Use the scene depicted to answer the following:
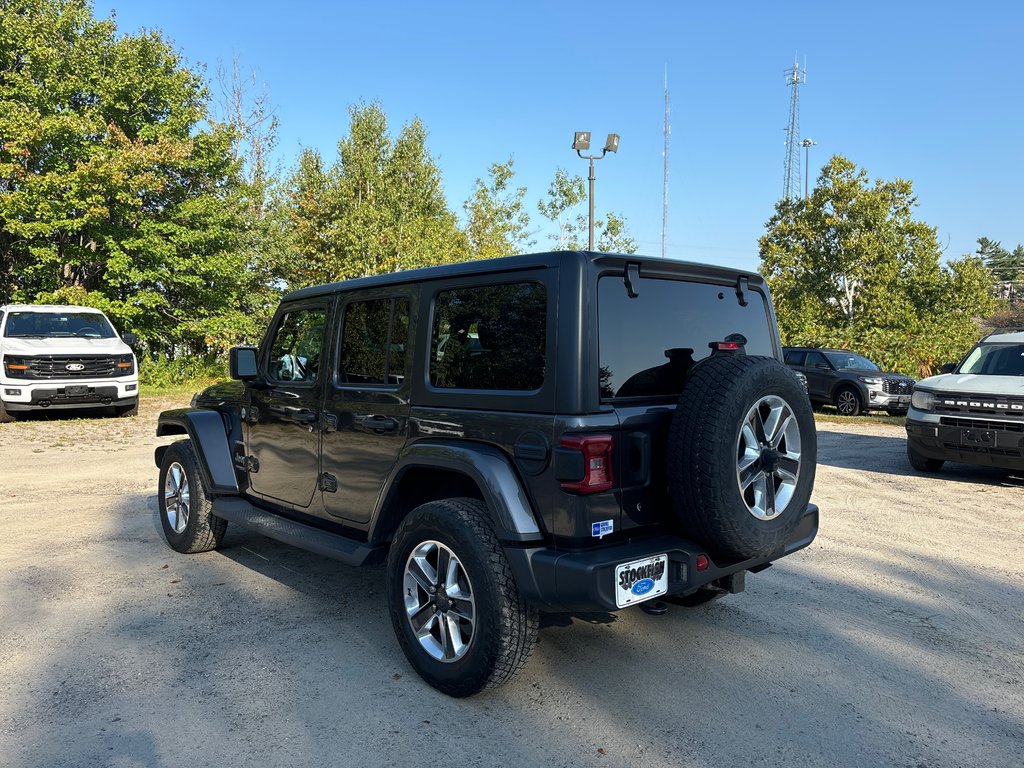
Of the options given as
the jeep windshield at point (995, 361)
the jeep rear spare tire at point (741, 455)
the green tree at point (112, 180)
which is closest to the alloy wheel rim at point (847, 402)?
the jeep windshield at point (995, 361)

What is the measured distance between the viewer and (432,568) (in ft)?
10.7

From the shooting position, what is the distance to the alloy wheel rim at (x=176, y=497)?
17.1ft

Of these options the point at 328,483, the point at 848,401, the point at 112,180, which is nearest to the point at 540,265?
the point at 328,483

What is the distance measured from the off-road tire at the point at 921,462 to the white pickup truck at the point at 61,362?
12605 mm

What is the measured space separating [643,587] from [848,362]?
15.5 metres

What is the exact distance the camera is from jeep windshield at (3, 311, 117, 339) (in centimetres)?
1292

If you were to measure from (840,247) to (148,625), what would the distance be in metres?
27.1

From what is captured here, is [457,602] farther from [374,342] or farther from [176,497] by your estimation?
[176,497]

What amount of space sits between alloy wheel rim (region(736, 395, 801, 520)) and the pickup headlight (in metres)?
5.81

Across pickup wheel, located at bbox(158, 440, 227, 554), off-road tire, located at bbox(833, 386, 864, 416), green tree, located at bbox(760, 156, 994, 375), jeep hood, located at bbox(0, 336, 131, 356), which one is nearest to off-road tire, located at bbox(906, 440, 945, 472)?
off-road tire, located at bbox(833, 386, 864, 416)

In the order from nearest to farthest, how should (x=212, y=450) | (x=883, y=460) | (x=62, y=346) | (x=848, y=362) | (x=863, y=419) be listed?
(x=212, y=450)
(x=883, y=460)
(x=62, y=346)
(x=863, y=419)
(x=848, y=362)

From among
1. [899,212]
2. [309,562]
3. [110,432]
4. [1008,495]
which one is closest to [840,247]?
[899,212]

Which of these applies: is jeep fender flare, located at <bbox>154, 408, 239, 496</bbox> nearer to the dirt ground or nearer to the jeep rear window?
the dirt ground

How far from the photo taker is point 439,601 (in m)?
3.20
